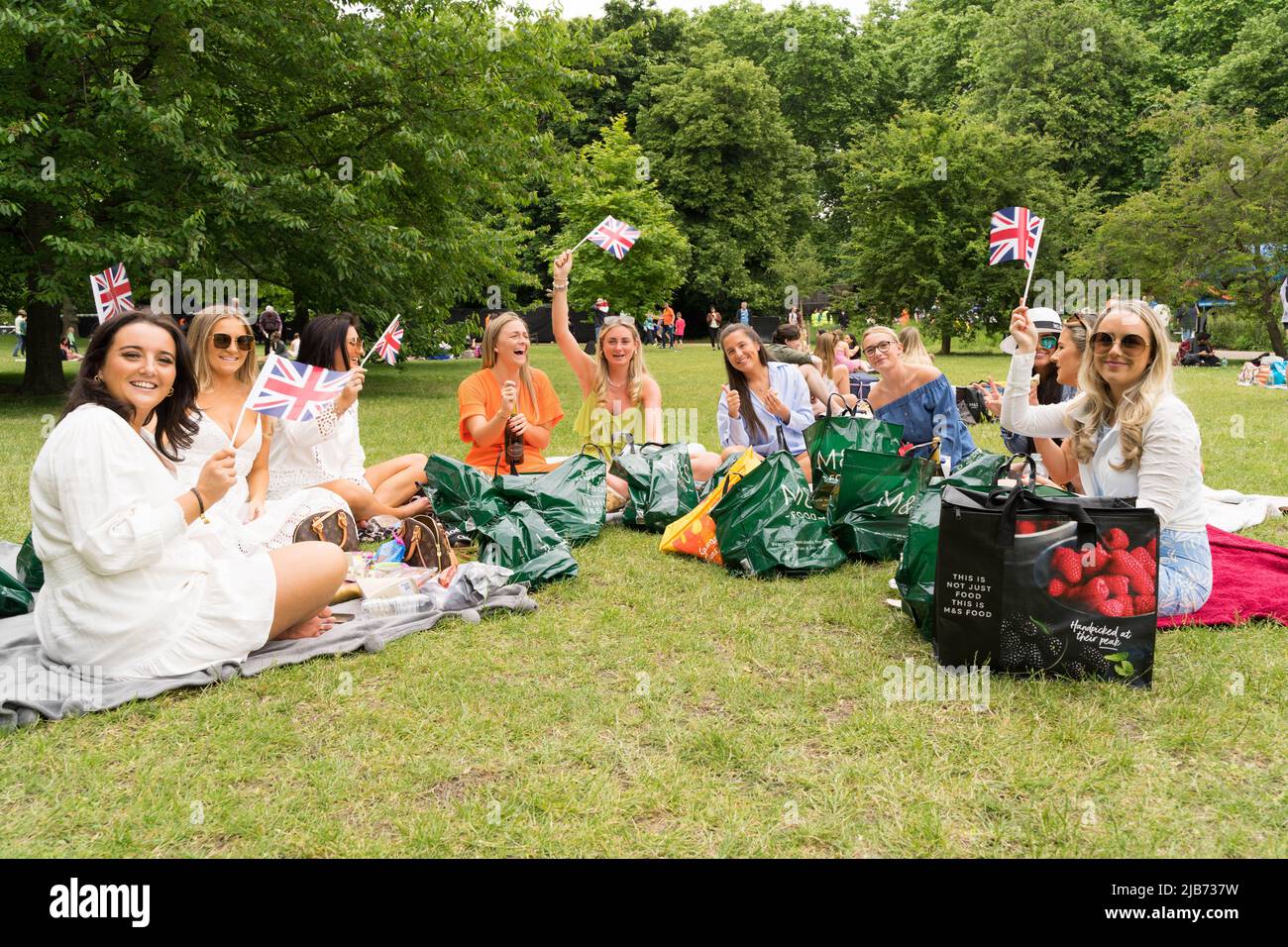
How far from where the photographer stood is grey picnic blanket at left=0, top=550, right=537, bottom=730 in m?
3.44

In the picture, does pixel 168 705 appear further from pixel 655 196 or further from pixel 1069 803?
pixel 655 196

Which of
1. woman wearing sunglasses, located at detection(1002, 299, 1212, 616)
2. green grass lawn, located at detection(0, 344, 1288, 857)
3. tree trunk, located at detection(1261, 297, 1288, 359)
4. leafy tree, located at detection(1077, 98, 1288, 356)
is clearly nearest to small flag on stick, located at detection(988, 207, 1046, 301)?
woman wearing sunglasses, located at detection(1002, 299, 1212, 616)

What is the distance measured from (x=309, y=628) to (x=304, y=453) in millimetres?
1795

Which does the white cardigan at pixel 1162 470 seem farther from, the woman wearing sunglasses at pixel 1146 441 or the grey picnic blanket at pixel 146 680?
the grey picnic blanket at pixel 146 680

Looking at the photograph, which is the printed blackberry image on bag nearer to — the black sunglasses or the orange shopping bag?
the orange shopping bag

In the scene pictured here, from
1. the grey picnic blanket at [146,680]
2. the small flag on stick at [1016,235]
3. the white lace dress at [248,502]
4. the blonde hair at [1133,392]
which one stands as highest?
the small flag on stick at [1016,235]

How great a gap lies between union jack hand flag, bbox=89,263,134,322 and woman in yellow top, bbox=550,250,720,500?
3.30 metres

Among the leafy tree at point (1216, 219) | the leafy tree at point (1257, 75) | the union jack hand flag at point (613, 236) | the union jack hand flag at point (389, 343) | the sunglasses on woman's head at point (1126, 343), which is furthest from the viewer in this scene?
the leafy tree at point (1257, 75)

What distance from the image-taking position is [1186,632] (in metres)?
4.23

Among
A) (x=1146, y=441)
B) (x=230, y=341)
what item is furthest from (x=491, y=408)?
(x=1146, y=441)

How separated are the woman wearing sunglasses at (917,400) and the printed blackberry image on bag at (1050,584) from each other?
99.6 inches

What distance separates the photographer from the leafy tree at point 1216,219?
23375 mm

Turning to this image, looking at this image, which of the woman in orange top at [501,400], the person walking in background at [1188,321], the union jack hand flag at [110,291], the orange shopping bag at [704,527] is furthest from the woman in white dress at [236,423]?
the person walking in background at [1188,321]
